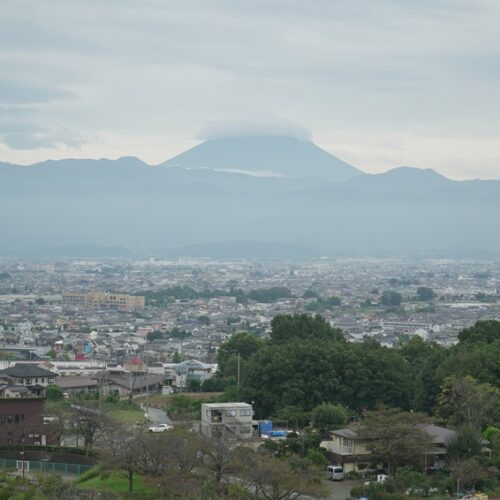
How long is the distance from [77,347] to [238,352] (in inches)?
594

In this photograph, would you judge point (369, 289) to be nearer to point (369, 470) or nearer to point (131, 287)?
point (131, 287)

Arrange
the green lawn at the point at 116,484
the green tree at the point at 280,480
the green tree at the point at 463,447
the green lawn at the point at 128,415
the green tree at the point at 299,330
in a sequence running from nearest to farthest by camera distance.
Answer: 1. the green tree at the point at 280,480
2. the green lawn at the point at 116,484
3. the green tree at the point at 463,447
4. the green lawn at the point at 128,415
5. the green tree at the point at 299,330

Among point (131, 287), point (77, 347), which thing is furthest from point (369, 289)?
point (77, 347)

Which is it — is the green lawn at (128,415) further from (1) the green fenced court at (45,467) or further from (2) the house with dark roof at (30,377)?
(1) the green fenced court at (45,467)

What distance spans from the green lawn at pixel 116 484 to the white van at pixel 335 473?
158 inches

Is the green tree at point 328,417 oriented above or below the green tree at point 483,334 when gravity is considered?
below

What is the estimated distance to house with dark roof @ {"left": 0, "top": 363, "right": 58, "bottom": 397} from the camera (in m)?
32.3

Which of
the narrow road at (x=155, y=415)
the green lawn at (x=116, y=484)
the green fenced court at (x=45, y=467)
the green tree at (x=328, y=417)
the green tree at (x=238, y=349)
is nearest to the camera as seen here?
the green lawn at (x=116, y=484)

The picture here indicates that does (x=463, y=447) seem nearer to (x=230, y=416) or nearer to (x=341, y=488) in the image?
(x=341, y=488)

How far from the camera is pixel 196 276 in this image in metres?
125

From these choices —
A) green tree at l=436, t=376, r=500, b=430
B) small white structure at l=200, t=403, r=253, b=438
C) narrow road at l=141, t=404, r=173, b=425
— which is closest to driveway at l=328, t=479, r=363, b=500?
green tree at l=436, t=376, r=500, b=430

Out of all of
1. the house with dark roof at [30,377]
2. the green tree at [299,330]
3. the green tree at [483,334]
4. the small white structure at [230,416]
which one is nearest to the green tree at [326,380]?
the small white structure at [230,416]

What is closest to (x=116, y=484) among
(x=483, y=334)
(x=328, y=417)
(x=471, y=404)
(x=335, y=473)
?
(x=335, y=473)

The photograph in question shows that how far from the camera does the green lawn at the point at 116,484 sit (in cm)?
2069
